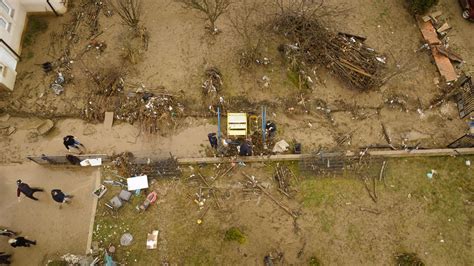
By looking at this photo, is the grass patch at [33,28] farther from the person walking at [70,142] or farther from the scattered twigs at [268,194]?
the scattered twigs at [268,194]

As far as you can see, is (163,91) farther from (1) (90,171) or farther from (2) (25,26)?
(2) (25,26)

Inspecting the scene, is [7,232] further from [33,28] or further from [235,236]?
[33,28]

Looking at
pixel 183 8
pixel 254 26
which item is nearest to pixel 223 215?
pixel 254 26

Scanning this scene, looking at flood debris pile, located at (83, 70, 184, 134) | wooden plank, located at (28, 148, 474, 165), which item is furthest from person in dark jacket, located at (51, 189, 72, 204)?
flood debris pile, located at (83, 70, 184, 134)

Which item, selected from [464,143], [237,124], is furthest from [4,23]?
[464,143]

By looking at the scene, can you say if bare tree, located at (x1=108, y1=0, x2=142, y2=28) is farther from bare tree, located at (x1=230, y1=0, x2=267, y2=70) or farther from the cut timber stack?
the cut timber stack

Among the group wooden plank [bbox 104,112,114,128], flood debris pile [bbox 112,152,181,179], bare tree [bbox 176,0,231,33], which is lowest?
flood debris pile [bbox 112,152,181,179]
